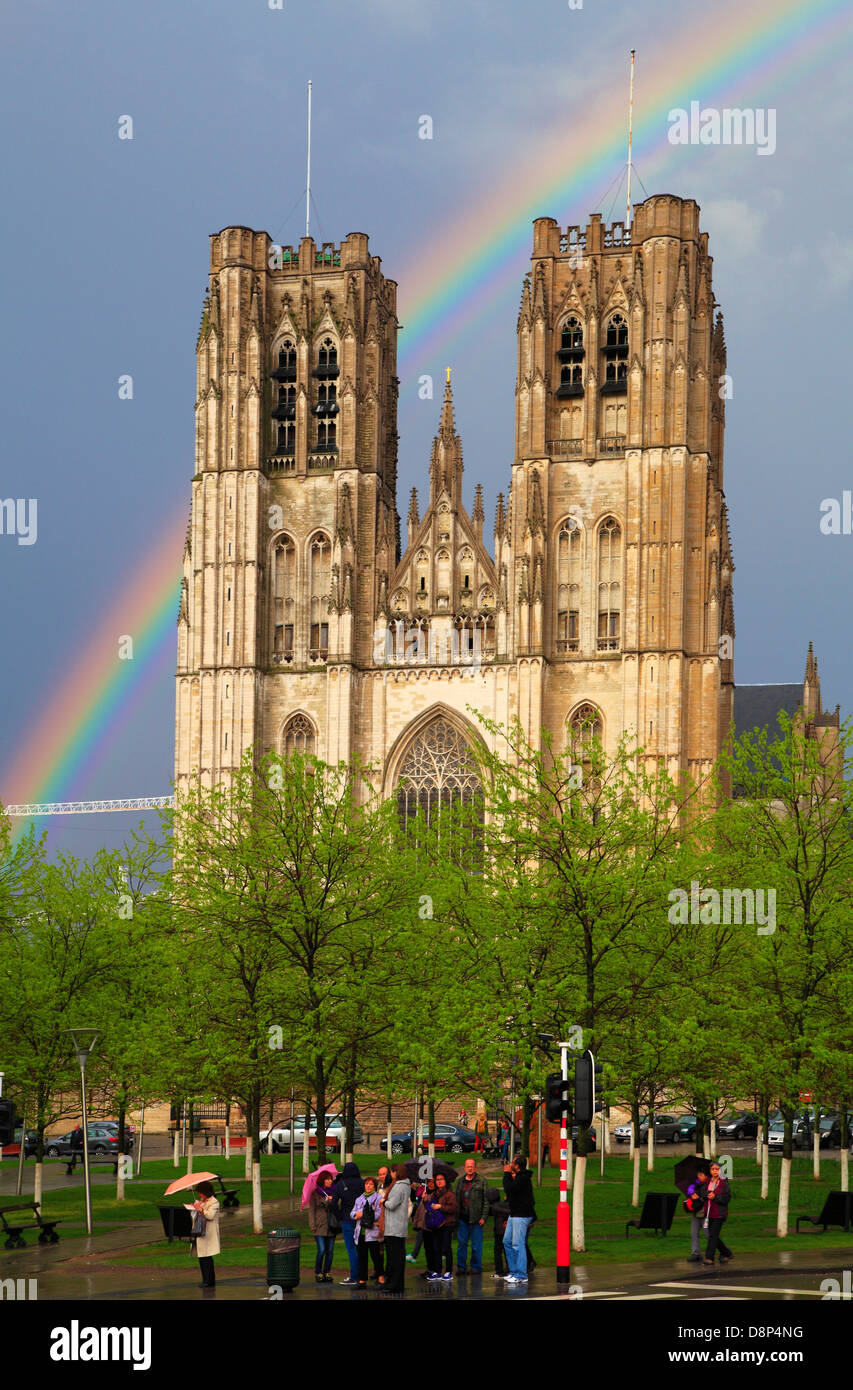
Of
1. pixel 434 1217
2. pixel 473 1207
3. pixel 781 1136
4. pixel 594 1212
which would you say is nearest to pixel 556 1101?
pixel 473 1207

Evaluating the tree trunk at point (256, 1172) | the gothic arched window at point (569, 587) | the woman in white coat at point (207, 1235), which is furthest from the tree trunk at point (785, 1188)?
the gothic arched window at point (569, 587)

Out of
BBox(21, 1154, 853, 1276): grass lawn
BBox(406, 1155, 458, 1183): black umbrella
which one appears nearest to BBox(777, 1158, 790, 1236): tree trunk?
BBox(21, 1154, 853, 1276): grass lawn

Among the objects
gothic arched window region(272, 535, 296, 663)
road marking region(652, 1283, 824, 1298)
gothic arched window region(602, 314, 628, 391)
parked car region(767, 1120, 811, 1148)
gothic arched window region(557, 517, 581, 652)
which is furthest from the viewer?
gothic arched window region(272, 535, 296, 663)

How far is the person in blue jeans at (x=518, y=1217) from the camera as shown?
1003 inches

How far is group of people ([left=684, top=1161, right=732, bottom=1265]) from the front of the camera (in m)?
27.3

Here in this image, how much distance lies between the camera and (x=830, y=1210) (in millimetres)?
32469

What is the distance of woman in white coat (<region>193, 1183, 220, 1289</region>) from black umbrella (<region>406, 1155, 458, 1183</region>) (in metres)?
3.23

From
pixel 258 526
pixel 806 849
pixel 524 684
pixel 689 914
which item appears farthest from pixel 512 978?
pixel 258 526

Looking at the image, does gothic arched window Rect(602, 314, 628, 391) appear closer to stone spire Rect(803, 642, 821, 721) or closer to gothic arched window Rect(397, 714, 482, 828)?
gothic arched window Rect(397, 714, 482, 828)

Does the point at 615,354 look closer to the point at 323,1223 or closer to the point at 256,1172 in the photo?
the point at 256,1172

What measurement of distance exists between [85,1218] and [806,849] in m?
17.1

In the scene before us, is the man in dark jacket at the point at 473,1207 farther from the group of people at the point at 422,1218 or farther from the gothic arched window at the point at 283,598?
the gothic arched window at the point at 283,598

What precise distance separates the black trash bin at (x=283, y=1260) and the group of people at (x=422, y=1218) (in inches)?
49.0

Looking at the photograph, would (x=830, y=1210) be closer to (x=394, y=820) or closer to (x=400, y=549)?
(x=394, y=820)
